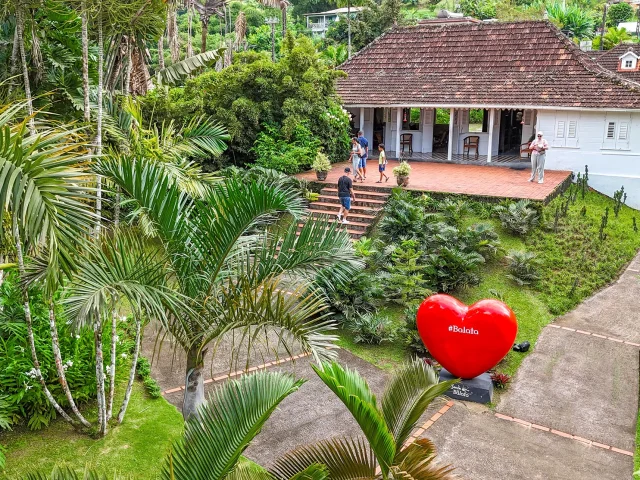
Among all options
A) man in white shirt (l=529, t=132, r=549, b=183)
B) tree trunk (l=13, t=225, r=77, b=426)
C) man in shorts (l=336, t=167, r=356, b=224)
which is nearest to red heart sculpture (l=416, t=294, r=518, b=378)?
tree trunk (l=13, t=225, r=77, b=426)

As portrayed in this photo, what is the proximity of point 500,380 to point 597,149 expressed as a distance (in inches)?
462

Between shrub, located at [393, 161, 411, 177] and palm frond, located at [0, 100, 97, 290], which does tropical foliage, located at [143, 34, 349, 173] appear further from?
palm frond, located at [0, 100, 97, 290]

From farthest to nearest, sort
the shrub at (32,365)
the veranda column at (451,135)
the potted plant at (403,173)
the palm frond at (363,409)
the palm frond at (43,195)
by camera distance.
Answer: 1. the veranda column at (451,135)
2. the potted plant at (403,173)
3. the shrub at (32,365)
4. the palm frond at (363,409)
5. the palm frond at (43,195)

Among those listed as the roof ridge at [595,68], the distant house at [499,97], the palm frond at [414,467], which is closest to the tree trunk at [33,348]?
the palm frond at [414,467]

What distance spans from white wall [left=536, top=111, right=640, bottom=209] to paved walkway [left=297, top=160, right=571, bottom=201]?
24.9 inches

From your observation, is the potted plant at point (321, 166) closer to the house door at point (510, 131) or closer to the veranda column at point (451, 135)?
the veranda column at point (451, 135)

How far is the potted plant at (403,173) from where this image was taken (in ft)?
58.4

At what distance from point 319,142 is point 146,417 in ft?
40.0

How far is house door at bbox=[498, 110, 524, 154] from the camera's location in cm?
2469

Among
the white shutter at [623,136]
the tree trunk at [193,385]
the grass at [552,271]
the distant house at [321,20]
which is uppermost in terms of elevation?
the tree trunk at [193,385]

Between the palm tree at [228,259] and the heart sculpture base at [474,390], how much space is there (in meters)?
3.87

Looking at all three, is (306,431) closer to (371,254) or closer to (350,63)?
(371,254)

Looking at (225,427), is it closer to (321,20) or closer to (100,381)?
(100,381)

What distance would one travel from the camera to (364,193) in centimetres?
1812
